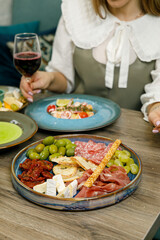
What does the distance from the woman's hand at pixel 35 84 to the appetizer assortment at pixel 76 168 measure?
1.57ft

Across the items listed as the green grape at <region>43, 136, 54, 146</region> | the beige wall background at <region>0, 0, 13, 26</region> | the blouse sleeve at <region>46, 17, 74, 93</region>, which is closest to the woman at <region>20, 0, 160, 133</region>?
the blouse sleeve at <region>46, 17, 74, 93</region>

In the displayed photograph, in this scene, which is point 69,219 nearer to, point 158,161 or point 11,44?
point 158,161

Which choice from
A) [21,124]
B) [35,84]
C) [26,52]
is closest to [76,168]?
A: [21,124]

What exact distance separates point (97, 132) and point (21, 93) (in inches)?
20.0

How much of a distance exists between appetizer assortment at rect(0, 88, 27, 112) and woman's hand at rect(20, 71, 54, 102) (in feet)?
0.11

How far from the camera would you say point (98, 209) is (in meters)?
0.77

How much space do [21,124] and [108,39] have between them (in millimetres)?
844

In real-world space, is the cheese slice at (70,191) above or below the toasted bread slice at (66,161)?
above

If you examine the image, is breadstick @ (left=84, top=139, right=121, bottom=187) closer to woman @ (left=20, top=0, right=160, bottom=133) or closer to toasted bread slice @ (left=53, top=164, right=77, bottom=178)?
toasted bread slice @ (left=53, top=164, right=77, bottom=178)

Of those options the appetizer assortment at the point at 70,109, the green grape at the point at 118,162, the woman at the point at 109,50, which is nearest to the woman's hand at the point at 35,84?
the woman at the point at 109,50

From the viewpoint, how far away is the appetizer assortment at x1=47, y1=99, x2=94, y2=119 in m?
1.32

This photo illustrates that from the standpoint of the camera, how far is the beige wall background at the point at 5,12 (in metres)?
2.73

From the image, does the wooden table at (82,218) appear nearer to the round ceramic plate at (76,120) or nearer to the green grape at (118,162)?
the green grape at (118,162)

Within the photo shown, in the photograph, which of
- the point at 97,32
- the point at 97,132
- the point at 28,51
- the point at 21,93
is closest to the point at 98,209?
the point at 97,132
